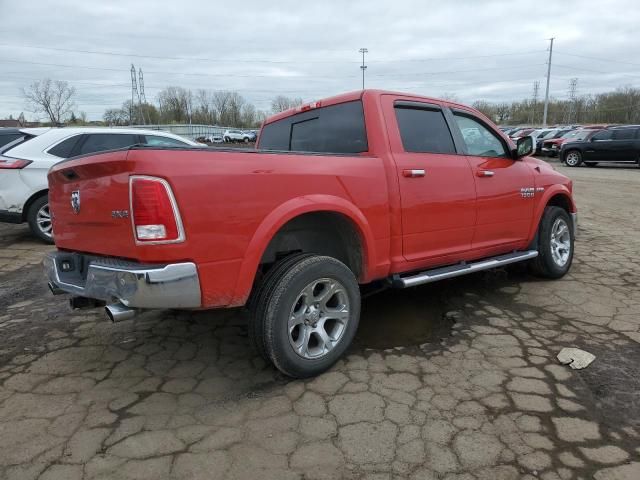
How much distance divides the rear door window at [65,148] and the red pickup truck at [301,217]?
13.1 feet

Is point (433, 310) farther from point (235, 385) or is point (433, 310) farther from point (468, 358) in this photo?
point (235, 385)

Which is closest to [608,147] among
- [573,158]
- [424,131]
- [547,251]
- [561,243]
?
[573,158]

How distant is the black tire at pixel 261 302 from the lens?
2.83 m

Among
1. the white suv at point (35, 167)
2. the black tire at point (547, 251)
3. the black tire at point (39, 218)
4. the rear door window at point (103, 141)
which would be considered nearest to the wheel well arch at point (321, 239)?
the black tire at point (547, 251)

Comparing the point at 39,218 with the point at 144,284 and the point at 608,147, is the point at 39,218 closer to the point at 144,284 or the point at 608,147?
the point at 144,284

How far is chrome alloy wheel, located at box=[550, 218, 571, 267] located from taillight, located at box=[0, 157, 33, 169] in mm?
6747

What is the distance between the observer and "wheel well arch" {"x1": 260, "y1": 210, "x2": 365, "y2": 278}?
3.11 meters

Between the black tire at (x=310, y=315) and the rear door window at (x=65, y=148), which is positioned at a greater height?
the rear door window at (x=65, y=148)

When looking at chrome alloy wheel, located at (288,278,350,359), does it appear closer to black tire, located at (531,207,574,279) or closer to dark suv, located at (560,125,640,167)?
black tire, located at (531,207,574,279)

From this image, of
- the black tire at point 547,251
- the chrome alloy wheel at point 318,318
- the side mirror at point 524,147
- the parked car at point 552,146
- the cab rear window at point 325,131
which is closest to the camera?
the chrome alloy wheel at point 318,318

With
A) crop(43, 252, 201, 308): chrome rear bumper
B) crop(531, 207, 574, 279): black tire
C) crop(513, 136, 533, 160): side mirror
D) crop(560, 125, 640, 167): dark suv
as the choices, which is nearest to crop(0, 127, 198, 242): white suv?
crop(43, 252, 201, 308): chrome rear bumper

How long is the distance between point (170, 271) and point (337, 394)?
125 cm

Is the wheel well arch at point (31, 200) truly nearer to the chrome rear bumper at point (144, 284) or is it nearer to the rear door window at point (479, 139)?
the chrome rear bumper at point (144, 284)

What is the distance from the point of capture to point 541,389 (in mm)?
2910
